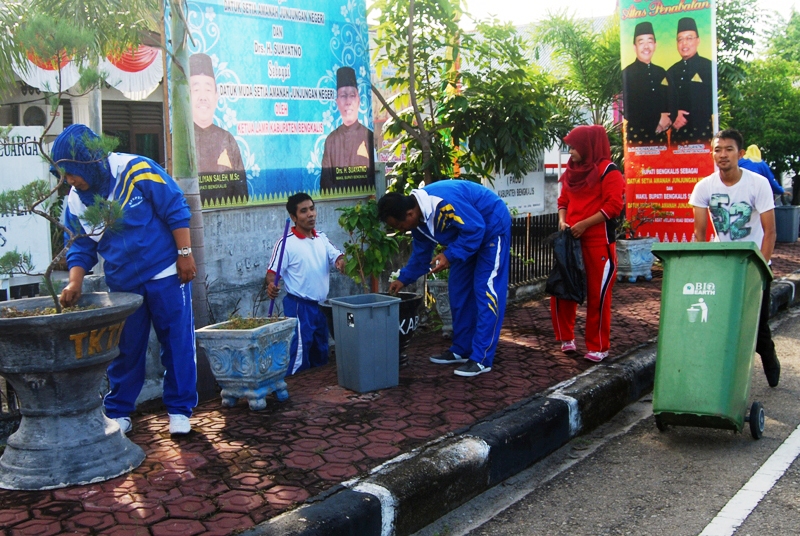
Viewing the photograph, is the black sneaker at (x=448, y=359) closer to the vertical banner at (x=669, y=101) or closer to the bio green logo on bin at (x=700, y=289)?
the bio green logo on bin at (x=700, y=289)

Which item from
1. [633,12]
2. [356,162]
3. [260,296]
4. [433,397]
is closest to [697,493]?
[433,397]

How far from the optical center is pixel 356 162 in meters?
7.98

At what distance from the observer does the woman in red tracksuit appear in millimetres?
6207

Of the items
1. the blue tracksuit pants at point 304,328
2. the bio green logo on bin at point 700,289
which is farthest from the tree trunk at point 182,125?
the bio green logo on bin at point 700,289

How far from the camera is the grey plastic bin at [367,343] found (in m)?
5.56

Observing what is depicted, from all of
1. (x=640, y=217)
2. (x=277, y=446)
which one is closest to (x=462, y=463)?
(x=277, y=446)

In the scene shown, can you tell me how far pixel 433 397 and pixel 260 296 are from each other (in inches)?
84.4

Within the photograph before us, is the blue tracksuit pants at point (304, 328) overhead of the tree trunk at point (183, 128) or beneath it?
beneath

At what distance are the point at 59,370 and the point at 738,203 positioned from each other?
4.32 m

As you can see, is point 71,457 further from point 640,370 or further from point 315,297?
point 640,370

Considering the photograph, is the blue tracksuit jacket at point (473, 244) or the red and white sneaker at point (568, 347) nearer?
the blue tracksuit jacket at point (473, 244)

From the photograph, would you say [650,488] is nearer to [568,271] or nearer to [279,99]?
[568,271]

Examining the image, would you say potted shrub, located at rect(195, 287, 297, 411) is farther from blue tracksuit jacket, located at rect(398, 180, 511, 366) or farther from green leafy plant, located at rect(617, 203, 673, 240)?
green leafy plant, located at rect(617, 203, 673, 240)

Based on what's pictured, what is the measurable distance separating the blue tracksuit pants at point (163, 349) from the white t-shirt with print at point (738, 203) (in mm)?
3479
